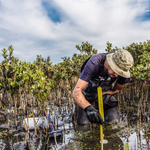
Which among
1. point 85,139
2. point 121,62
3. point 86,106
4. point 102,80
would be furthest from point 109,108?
point 121,62

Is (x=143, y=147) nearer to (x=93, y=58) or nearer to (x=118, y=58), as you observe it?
(x=118, y=58)

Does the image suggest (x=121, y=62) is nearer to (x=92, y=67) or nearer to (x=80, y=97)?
(x=92, y=67)

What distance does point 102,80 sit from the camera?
3184mm

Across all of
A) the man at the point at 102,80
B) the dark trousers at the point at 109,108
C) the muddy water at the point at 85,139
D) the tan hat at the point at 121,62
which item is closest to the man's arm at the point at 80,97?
the man at the point at 102,80

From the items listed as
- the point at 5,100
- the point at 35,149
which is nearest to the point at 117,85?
the point at 35,149

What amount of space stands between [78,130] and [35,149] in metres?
1.18

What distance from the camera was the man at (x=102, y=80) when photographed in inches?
91.3

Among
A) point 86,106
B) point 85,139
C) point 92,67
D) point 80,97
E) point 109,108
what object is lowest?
point 85,139

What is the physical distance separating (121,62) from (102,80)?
37.0 inches

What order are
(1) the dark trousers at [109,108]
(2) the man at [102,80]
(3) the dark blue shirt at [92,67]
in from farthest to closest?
1. (1) the dark trousers at [109,108]
2. (3) the dark blue shirt at [92,67]
3. (2) the man at [102,80]

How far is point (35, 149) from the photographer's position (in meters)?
2.71

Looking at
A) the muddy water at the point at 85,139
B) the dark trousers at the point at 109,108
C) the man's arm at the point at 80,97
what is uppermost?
the man's arm at the point at 80,97

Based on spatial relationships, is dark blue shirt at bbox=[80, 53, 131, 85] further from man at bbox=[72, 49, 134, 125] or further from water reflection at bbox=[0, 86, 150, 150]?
water reflection at bbox=[0, 86, 150, 150]

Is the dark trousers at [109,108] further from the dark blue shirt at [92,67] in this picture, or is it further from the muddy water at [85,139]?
the dark blue shirt at [92,67]
